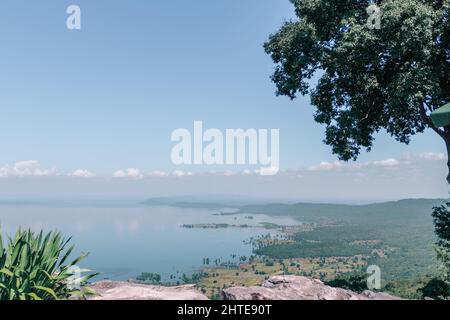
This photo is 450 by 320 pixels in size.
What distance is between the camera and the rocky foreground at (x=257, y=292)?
5.80 meters

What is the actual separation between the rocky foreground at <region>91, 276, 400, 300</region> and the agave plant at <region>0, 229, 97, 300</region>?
59cm

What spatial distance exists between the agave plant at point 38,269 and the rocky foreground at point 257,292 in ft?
1.93

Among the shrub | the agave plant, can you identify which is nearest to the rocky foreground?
the agave plant

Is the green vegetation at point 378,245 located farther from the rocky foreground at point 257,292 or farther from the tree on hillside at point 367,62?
the rocky foreground at point 257,292

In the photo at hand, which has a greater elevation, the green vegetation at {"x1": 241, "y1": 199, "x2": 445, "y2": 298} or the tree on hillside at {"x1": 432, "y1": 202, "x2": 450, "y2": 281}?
the tree on hillside at {"x1": 432, "y1": 202, "x2": 450, "y2": 281}

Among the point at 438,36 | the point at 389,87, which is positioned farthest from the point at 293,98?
the point at 438,36

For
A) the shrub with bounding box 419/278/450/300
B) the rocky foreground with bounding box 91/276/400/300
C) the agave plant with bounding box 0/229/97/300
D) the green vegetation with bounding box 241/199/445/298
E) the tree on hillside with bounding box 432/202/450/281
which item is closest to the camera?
the agave plant with bounding box 0/229/97/300

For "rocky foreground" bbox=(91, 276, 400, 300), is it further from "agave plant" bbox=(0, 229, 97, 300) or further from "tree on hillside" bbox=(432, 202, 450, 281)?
"tree on hillside" bbox=(432, 202, 450, 281)

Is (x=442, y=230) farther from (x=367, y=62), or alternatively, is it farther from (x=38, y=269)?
(x=38, y=269)

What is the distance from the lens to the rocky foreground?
5805mm

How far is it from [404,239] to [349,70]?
373ft

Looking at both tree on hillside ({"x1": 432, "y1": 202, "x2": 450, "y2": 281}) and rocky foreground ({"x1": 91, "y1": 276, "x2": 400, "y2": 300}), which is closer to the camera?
rocky foreground ({"x1": 91, "y1": 276, "x2": 400, "y2": 300})
